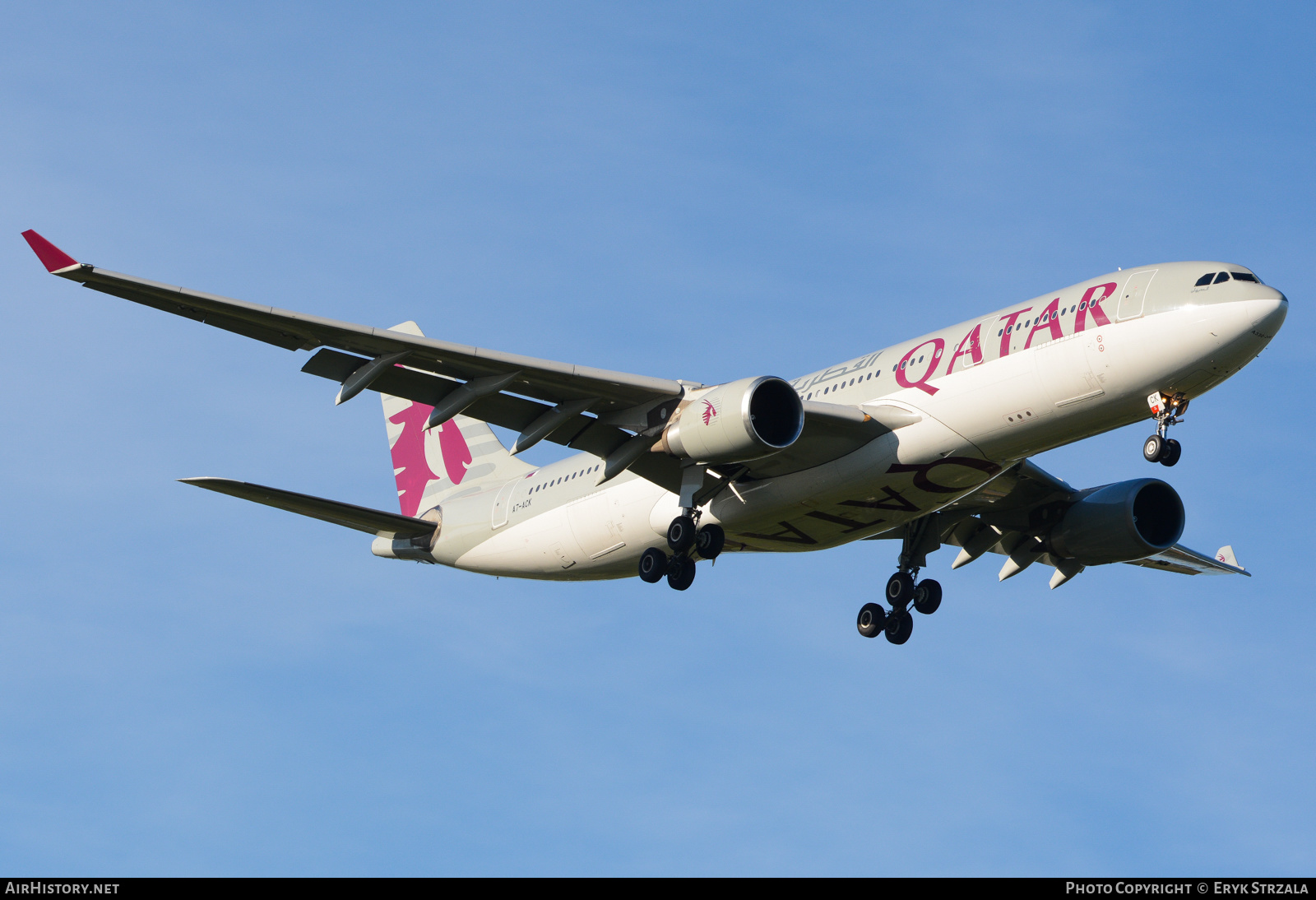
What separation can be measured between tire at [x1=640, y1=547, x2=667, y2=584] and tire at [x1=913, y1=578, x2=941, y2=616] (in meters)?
6.36

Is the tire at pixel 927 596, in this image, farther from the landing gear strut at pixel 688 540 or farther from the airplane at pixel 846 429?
the landing gear strut at pixel 688 540

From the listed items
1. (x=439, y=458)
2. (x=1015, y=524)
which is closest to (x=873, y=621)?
(x=1015, y=524)

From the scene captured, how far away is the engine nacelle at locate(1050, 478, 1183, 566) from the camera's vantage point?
3297cm

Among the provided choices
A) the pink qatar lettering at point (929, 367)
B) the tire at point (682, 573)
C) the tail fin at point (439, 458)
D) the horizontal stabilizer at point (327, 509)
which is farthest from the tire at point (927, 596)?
the horizontal stabilizer at point (327, 509)

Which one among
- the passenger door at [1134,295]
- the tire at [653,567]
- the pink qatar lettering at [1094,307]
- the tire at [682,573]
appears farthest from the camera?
the tire at [653,567]

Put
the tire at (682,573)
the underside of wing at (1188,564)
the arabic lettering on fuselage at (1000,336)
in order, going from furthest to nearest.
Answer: the underside of wing at (1188,564), the tire at (682,573), the arabic lettering on fuselage at (1000,336)

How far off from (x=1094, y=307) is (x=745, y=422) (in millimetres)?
6544

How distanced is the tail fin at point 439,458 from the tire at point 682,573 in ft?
25.3

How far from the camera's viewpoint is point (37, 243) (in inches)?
898

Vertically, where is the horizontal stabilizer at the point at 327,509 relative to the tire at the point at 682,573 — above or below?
above

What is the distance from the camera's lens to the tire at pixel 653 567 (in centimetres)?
3017

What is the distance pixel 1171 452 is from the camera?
25.7 metres

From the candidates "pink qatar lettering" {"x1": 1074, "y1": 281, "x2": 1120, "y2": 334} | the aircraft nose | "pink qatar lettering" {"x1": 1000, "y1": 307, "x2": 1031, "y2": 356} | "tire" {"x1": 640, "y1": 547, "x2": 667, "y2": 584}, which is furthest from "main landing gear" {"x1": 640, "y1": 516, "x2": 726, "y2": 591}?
the aircraft nose
